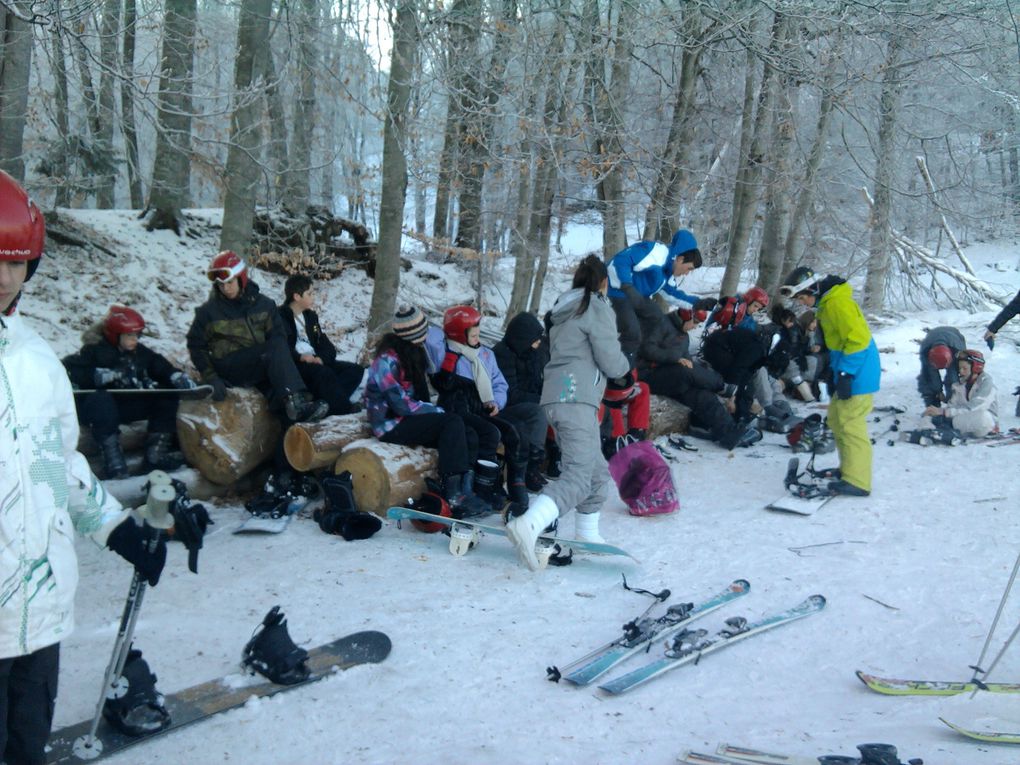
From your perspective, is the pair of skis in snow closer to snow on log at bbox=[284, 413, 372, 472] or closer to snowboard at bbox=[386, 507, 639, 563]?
snowboard at bbox=[386, 507, 639, 563]

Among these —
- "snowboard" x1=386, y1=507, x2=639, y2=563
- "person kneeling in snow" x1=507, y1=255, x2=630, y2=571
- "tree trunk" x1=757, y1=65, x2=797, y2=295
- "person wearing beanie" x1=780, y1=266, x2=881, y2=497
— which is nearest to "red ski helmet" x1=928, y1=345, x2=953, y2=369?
"person wearing beanie" x1=780, y1=266, x2=881, y2=497

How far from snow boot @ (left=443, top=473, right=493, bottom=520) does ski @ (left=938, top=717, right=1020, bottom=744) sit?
3673mm

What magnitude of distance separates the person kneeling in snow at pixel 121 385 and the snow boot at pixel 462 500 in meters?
2.15

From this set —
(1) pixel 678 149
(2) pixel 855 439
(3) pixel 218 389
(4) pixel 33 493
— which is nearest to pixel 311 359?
(3) pixel 218 389

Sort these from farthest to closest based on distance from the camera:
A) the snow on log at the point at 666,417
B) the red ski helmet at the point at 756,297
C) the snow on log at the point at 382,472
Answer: the red ski helmet at the point at 756,297 < the snow on log at the point at 666,417 < the snow on log at the point at 382,472

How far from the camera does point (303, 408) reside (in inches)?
254

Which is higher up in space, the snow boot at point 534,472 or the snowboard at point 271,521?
the snow boot at point 534,472

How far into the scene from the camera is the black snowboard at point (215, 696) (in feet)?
10.4

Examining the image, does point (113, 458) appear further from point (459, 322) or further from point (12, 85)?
point (12, 85)

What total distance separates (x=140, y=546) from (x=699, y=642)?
9.15 ft

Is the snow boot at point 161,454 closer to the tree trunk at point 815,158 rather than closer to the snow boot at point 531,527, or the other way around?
the snow boot at point 531,527

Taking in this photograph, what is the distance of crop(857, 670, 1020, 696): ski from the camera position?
366 centimetres

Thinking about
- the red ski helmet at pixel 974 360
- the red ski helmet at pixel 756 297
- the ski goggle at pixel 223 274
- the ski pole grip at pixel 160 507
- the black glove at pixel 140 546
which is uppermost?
the red ski helmet at pixel 756 297

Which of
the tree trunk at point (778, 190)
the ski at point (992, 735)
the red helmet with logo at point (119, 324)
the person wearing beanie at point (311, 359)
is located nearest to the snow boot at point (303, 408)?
the person wearing beanie at point (311, 359)
